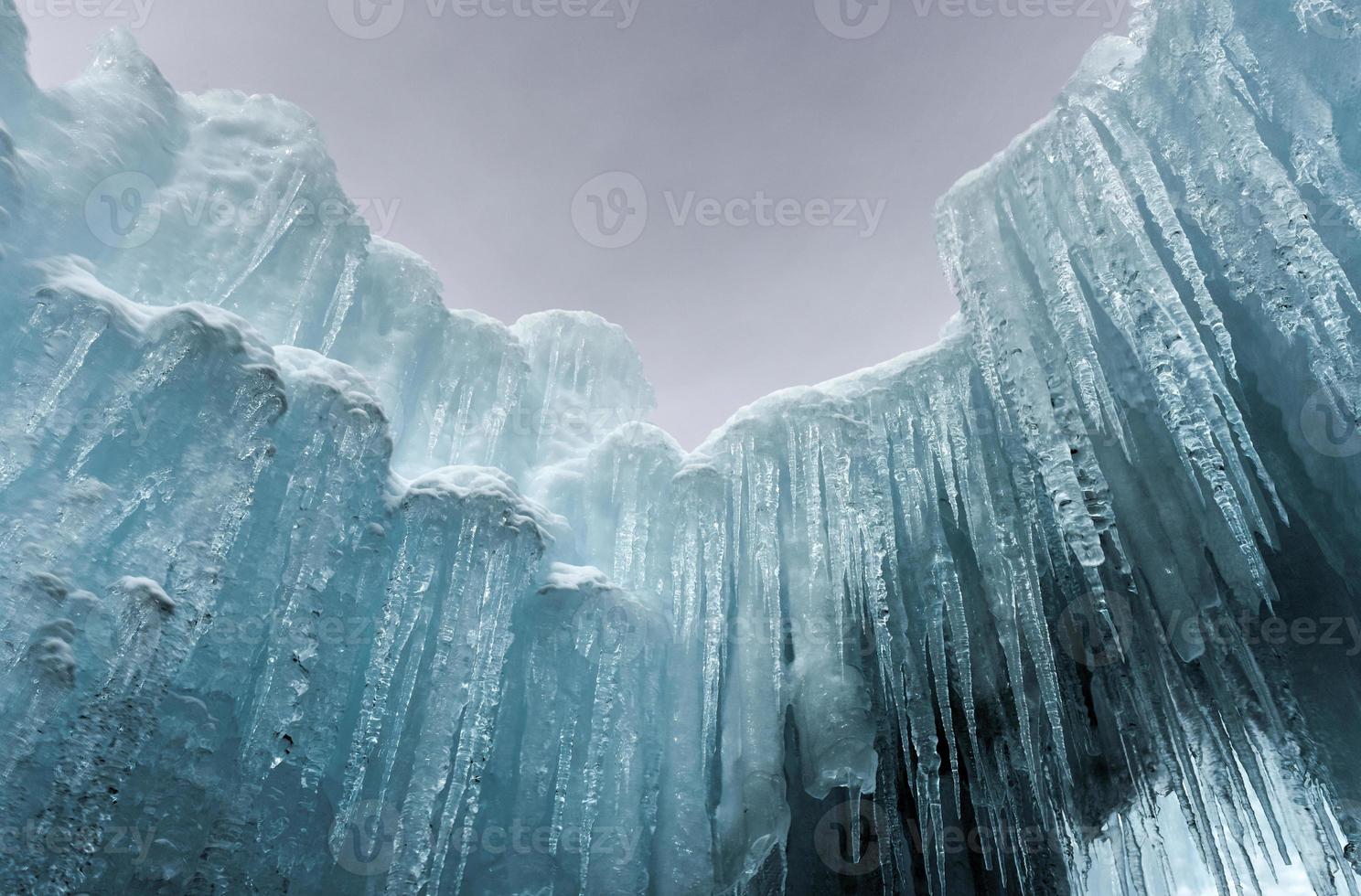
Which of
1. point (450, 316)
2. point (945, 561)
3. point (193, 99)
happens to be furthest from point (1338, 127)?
point (193, 99)

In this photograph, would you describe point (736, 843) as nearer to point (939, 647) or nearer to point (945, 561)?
point (939, 647)

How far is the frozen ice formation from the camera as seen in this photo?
487 centimetres

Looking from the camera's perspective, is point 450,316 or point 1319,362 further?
point 450,316

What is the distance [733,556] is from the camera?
25.0 ft

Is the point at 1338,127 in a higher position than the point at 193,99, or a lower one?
lower

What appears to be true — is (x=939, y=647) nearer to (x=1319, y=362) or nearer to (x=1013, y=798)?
(x=1013, y=798)

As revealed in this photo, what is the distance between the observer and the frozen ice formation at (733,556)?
16.0 ft

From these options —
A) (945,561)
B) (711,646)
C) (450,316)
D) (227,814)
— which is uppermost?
(450,316)

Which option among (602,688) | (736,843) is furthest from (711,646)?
(736,843)

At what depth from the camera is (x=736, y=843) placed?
647 centimetres

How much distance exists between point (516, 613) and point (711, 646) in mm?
1851

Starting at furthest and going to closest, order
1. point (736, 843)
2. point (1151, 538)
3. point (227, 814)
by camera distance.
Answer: point (736, 843) → point (1151, 538) → point (227, 814)

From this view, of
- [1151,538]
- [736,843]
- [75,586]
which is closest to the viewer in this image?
[75,586]

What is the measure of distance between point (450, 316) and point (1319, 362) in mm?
8196
